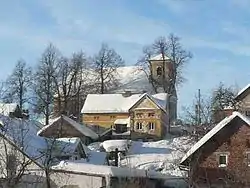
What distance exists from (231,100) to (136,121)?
78.1ft

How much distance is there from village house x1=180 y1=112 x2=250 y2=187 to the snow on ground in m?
9.39

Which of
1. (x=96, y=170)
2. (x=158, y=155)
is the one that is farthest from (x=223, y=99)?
(x=96, y=170)

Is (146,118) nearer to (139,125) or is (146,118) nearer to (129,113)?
(139,125)

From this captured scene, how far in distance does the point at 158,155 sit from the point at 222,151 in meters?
23.8

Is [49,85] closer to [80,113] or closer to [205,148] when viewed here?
[80,113]

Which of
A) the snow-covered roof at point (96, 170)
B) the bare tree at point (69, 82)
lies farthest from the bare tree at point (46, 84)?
the snow-covered roof at point (96, 170)

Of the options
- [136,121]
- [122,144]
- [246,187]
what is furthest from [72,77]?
[246,187]

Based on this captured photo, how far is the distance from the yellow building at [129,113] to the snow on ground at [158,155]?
9.12 meters

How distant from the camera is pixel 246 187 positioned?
27.7 m

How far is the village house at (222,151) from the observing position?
31.9 metres

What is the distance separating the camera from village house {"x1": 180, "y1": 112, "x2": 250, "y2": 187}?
31.9 metres

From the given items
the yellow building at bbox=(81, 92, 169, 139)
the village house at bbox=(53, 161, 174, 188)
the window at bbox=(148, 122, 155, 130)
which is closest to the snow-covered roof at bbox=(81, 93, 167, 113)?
the yellow building at bbox=(81, 92, 169, 139)

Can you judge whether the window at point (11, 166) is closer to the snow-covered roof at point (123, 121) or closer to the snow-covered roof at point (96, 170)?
the snow-covered roof at point (96, 170)

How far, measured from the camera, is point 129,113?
7744 cm
